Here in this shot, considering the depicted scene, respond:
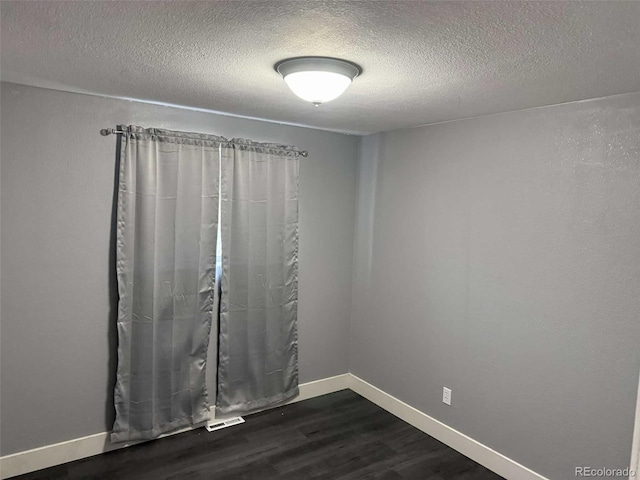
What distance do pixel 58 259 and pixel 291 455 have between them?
196 centimetres

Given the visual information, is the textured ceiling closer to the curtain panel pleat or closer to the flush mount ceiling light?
the flush mount ceiling light

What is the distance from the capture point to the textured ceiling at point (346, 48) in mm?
1474

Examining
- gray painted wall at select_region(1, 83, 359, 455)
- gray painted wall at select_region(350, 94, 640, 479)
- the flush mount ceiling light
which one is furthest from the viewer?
gray painted wall at select_region(1, 83, 359, 455)

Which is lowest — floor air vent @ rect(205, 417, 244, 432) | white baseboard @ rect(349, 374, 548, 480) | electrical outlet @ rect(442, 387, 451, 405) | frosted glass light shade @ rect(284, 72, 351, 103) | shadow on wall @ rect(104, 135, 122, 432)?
floor air vent @ rect(205, 417, 244, 432)

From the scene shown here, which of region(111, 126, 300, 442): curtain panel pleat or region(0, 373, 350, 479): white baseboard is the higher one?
region(111, 126, 300, 442): curtain panel pleat

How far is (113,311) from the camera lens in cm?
304

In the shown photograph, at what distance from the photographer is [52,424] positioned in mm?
2893

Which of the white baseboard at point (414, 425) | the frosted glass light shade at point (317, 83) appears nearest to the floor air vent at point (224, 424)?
the white baseboard at point (414, 425)

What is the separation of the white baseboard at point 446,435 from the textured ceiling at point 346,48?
219cm

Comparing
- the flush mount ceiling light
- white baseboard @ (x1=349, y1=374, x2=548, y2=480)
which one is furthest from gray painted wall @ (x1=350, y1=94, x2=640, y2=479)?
the flush mount ceiling light

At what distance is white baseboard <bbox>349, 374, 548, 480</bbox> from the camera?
2.88 metres

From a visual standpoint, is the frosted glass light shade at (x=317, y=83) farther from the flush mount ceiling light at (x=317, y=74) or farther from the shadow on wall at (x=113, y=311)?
the shadow on wall at (x=113, y=311)

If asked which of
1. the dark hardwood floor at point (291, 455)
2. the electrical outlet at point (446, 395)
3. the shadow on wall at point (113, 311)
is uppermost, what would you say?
the shadow on wall at point (113, 311)

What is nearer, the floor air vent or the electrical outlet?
the electrical outlet
